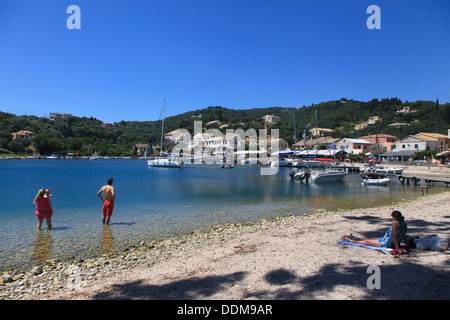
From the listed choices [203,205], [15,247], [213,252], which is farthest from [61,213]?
[213,252]

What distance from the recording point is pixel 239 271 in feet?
19.4

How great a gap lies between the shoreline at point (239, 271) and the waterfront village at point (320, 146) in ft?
120

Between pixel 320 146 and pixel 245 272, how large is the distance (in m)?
85.4

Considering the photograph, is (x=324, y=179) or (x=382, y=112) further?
(x=382, y=112)

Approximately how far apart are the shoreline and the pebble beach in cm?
2

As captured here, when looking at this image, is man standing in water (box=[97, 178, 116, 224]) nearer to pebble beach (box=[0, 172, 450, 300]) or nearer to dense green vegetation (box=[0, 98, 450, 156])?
pebble beach (box=[0, 172, 450, 300])

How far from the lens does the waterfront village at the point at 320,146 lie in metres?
63.1

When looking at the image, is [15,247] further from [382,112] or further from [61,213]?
[382,112]

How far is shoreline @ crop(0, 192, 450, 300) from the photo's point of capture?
4770 millimetres

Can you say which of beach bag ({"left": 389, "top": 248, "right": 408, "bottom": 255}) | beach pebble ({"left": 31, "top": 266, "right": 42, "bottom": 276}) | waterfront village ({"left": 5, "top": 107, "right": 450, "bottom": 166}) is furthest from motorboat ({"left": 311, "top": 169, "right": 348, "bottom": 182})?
beach pebble ({"left": 31, "top": 266, "right": 42, "bottom": 276})

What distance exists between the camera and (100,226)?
12.2 m

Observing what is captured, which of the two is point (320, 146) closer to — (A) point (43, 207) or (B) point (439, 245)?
(B) point (439, 245)
